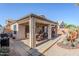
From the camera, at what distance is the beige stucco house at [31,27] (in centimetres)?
412

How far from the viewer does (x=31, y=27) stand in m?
4.13

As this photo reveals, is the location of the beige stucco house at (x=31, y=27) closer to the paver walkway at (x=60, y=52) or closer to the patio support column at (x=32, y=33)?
the patio support column at (x=32, y=33)

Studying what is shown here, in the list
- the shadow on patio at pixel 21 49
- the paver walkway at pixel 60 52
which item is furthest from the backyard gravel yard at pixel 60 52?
the shadow on patio at pixel 21 49

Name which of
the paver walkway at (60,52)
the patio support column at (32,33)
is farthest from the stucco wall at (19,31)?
the paver walkway at (60,52)

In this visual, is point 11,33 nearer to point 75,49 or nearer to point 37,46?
point 37,46

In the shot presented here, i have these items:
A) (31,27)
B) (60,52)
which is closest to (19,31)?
(31,27)

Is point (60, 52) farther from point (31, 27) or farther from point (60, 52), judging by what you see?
point (31, 27)

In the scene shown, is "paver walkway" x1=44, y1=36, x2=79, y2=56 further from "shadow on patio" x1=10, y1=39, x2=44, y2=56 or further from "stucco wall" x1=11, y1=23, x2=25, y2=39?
"stucco wall" x1=11, y1=23, x2=25, y2=39

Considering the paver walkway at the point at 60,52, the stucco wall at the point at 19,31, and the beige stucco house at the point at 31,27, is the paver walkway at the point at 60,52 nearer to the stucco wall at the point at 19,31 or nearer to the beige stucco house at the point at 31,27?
the beige stucco house at the point at 31,27

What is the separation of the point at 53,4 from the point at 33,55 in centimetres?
83

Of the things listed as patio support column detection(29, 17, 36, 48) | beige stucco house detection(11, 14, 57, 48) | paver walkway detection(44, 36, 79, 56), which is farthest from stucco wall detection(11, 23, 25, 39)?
paver walkway detection(44, 36, 79, 56)

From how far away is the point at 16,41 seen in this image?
13.8ft

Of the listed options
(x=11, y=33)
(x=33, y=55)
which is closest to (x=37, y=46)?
(x=33, y=55)

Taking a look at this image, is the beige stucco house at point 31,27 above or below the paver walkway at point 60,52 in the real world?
above
